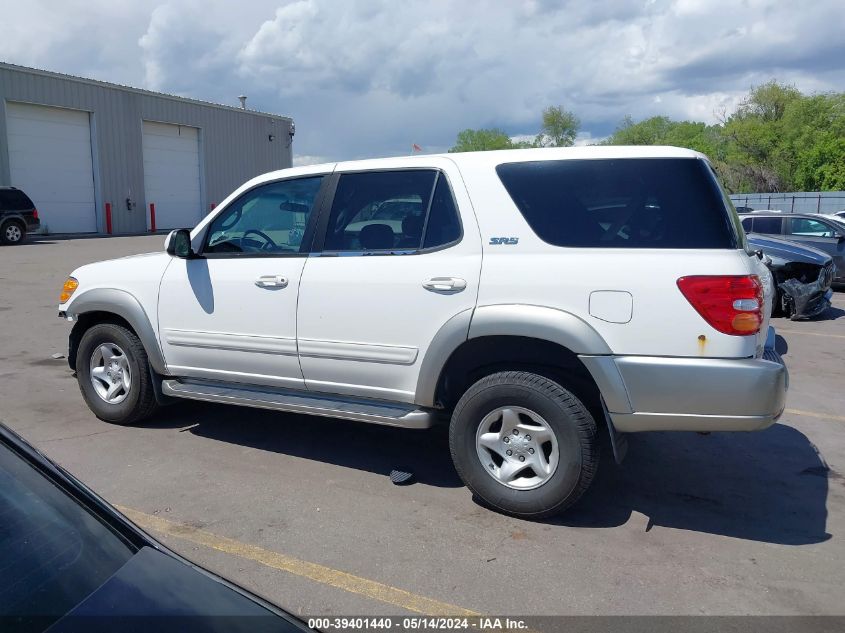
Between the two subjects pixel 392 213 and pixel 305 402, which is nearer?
pixel 392 213

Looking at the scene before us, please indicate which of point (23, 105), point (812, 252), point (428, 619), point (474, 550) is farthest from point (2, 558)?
point (23, 105)

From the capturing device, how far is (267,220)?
4.99m

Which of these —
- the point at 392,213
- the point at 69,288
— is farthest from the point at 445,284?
the point at 69,288

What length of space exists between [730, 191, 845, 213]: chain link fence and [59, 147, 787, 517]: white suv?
110 feet

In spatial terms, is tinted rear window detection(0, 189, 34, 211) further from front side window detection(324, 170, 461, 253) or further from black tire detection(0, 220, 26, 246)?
front side window detection(324, 170, 461, 253)

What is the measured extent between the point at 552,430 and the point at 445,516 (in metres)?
0.80

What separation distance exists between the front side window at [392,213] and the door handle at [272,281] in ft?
1.18

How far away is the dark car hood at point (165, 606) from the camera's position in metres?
1.55

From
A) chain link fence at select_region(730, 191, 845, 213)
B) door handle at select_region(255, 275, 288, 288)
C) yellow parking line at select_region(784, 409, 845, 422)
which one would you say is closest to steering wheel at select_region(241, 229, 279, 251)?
door handle at select_region(255, 275, 288, 288)

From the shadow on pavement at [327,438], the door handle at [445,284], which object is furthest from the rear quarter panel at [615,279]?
the shadow on pavement at [327,438]

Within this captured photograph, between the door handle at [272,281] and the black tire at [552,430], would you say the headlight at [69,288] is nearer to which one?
the door handle at [272,281]

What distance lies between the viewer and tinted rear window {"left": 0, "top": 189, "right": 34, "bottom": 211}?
2222 cm

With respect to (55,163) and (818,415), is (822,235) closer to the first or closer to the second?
(818,415)

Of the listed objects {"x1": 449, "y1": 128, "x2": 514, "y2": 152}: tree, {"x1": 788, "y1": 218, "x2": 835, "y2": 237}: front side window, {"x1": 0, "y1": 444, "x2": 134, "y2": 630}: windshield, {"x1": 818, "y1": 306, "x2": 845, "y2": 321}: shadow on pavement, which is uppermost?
{"x1": 449, "y1": 128, "x2": 514, "y2": 152}: tree
